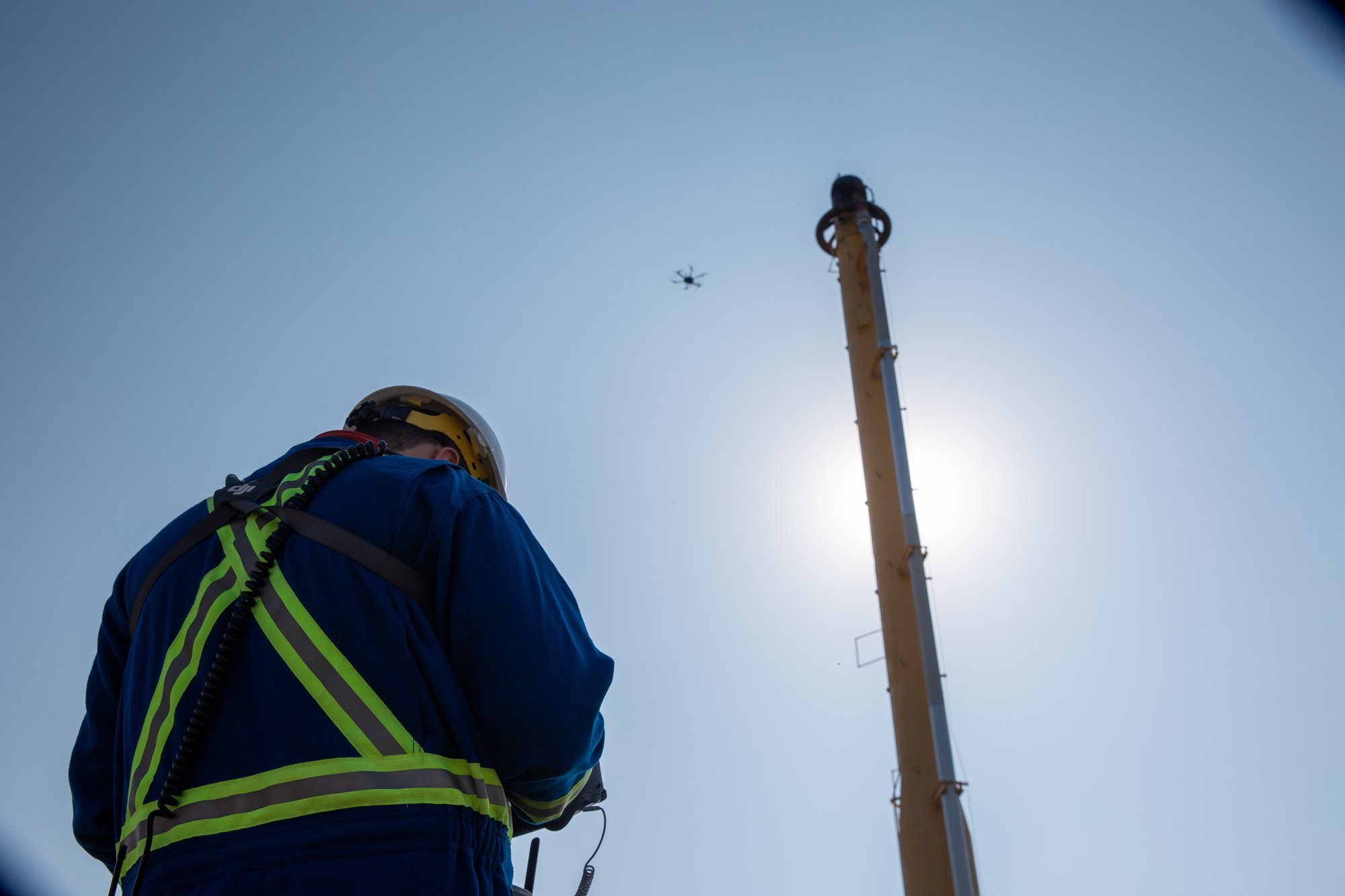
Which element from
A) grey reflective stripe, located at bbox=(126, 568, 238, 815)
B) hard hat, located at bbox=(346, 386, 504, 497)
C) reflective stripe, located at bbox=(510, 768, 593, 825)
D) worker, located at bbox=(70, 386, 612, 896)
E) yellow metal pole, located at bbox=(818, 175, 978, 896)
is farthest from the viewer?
yellow metal pole, located at bbox=(818, 175, 978, 896)

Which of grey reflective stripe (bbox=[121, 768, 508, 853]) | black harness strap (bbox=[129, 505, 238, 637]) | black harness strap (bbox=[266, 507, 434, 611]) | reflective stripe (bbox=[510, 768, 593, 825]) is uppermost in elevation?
black harness strap (bbox=[129, 505, 238, 637])

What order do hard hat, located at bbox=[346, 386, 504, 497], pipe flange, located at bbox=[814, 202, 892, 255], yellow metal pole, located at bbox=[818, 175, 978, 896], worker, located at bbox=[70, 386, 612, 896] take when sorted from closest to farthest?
worker, located at bbox=[70, 386, 612, 896]
hard hat, located at bbox=[346, 386, 504, 497]
yellow metal pole, located at bbox=[818, 175, 978, 896]
pipe flange, located at bbox=[814, 202, 892, 255]

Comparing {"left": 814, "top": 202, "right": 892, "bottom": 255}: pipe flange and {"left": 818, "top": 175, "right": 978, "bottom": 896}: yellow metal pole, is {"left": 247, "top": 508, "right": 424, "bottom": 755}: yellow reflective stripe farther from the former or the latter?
{"left": 814, "top": 202, "right": 892, "bottom": 255}: pipe flange

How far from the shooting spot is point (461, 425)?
12.2 feet

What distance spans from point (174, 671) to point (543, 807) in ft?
2.87

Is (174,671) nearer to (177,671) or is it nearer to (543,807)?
(177,671)

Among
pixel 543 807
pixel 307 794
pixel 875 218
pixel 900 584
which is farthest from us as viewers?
pixel 875 218

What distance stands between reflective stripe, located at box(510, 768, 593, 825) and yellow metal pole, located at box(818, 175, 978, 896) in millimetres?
→ 9817

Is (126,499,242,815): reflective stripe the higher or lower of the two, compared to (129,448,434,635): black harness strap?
lower

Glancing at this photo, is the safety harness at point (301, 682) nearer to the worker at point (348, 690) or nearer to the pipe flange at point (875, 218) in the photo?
Answer: the worker at point (348, 690)

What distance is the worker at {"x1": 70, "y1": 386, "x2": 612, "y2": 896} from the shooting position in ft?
6.17

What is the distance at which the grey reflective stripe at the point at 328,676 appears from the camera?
1.97m

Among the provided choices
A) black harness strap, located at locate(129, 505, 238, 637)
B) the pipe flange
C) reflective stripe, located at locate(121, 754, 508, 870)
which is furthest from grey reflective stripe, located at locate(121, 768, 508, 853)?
the pipe flange

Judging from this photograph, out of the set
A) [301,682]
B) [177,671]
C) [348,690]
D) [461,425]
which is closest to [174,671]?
[177,671]
